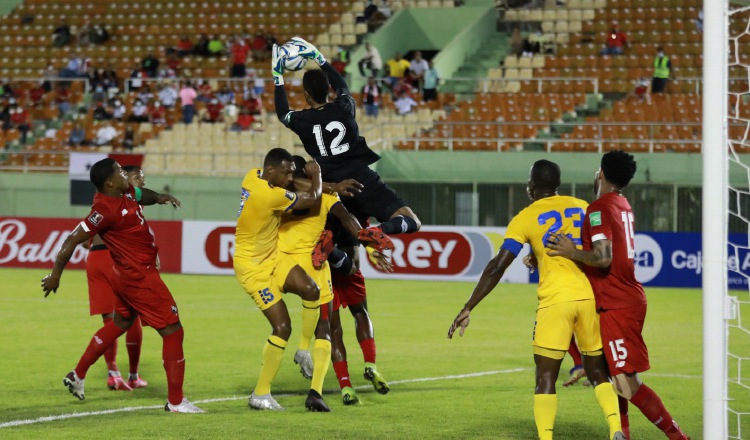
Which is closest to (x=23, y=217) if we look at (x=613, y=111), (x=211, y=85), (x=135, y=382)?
(x=211, y=85)

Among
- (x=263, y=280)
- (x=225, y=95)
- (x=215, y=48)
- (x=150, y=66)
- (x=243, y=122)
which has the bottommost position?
(x=263, y=280)

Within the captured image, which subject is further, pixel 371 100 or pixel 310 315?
pixel 371 100

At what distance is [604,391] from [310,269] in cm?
307

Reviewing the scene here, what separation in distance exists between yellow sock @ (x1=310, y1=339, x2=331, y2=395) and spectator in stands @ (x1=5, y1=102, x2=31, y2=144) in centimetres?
2486

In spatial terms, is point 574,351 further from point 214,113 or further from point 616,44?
point 214,113

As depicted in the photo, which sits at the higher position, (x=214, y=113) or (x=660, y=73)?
(x=660, y=73)

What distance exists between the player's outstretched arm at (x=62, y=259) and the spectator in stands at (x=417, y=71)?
881 inches

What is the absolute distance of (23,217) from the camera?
2733 centimetres

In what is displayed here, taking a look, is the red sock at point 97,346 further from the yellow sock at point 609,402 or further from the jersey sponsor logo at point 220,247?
the jersey sponsor logo at point 220,247

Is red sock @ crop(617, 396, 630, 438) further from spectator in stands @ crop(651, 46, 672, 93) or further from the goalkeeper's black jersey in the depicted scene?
spectator in stands @ crop(651, 46, 672, 93)

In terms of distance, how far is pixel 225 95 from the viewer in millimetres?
32219

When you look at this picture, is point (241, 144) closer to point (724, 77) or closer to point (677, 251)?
point (677, 251)

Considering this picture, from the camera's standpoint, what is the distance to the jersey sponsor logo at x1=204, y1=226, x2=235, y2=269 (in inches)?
1008

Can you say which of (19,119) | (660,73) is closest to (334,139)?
(660,73)
